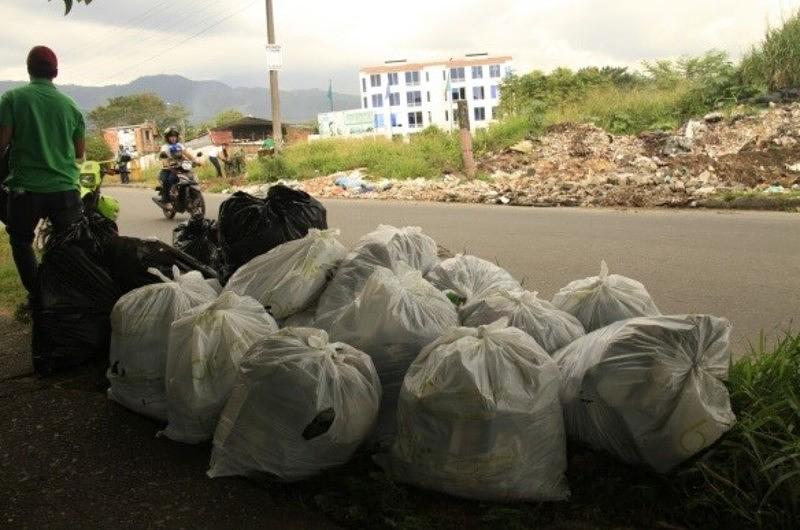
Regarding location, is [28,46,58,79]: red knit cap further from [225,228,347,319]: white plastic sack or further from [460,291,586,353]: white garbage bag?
[460,291,586,353]: white garbage bag

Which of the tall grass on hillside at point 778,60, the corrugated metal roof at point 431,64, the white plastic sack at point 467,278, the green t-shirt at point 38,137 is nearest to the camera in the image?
the white plastic sack at point 467,278

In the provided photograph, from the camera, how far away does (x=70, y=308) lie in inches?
140

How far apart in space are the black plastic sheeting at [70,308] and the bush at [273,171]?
15.0m

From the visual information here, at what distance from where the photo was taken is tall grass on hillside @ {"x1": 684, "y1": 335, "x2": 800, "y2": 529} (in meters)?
2.02

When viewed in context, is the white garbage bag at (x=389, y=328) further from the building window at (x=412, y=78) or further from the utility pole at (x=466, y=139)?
the building window at (x=412, y=78)

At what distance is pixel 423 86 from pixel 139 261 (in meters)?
111

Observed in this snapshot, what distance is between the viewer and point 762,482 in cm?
211

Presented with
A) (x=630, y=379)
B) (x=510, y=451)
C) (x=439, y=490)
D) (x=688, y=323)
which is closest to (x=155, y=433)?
(x=439, y=490)

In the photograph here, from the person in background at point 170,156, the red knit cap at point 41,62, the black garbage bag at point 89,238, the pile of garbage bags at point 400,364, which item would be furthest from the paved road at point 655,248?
the red knit cap at point 41,62

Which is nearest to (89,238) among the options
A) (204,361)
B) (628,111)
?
(204,361)

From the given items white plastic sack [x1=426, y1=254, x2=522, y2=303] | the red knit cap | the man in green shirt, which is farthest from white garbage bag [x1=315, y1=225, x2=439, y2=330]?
the red knit cap

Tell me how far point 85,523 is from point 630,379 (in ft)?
5.75

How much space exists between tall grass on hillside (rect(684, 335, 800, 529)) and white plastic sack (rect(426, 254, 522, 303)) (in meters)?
1.07

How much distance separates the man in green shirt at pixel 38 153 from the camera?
13.5 ft
